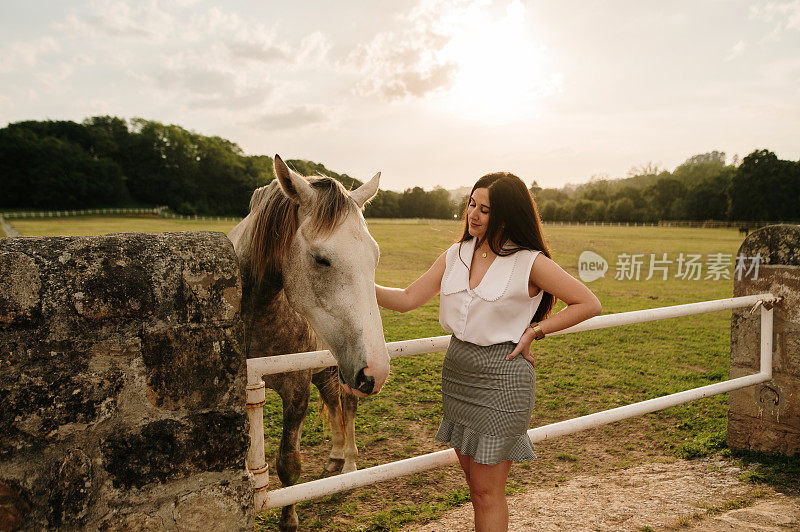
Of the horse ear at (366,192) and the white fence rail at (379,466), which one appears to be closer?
the white fence rail at (379,466)

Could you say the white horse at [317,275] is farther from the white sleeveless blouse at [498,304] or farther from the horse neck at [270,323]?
the white sleeveless blouse at [498,304]

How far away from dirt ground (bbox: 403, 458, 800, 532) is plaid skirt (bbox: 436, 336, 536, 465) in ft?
5.06

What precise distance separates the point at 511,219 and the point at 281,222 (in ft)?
3.76

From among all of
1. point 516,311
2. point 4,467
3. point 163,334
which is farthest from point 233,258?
point 516,311

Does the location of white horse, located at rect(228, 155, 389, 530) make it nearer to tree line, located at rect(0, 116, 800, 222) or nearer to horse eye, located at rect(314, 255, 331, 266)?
horse eye, located at rect(314, 255, 331, 266)

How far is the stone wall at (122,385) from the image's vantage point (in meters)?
1.36

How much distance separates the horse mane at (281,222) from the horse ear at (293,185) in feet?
0.18

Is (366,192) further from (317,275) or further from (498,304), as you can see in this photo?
(498,304)

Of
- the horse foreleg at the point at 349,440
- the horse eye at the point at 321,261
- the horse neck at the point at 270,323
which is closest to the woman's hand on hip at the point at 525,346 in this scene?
the horse eye at the point at 321,261

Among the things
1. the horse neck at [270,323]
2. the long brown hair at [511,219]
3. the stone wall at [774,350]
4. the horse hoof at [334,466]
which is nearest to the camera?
the long brown hair at [511,219]

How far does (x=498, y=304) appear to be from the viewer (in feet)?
6.58

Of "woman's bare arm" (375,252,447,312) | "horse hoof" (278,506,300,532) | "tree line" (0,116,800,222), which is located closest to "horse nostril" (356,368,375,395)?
"woman's bare arm" (375,252,447,312)

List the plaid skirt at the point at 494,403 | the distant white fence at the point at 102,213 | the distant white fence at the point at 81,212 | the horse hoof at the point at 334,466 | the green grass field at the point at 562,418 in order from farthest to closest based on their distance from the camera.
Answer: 1. the distant white fence at the point at 81,212
2. the distant white fence at the point at 102,213
3. the horse hoof at the point at 334,466
4. the green grass field at the point at 562,418
5. the plaid skirt at the point at 494,403

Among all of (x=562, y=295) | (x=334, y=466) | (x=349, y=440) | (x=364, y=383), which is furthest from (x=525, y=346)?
(x=334, y=466)
